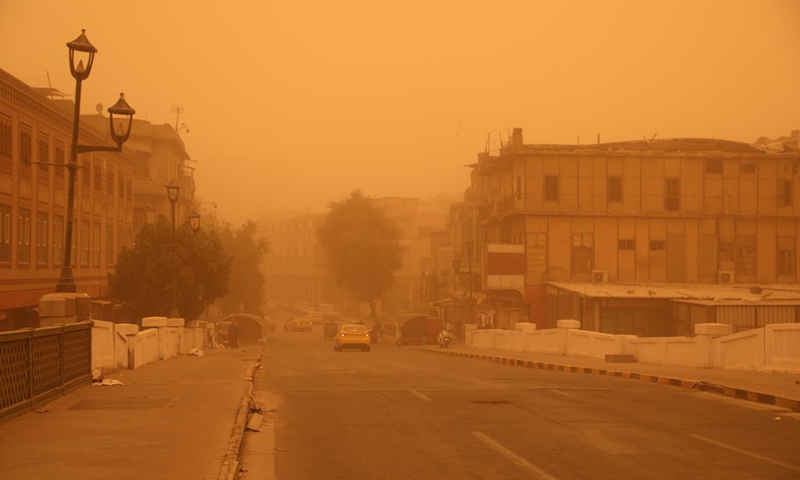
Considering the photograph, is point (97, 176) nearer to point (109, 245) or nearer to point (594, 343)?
point (109, 245)

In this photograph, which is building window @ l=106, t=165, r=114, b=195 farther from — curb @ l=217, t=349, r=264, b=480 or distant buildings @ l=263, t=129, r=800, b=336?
curb @ l=217, t=349, r=264, b=480

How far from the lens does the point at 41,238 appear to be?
38.9 meters

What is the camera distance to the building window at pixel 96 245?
48.9m

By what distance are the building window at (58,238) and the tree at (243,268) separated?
3928 cm

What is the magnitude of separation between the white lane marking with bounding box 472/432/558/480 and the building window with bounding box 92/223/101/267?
4081cm

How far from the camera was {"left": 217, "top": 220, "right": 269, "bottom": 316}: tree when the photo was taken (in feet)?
271

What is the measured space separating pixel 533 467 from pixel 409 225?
106163mm

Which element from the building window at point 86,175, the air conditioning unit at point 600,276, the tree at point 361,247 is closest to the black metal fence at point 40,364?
the building window at point 86,175

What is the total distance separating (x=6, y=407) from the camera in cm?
1165

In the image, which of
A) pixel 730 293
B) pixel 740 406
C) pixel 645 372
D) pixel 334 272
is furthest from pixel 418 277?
pixel 740 406

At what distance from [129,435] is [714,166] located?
51.1 meters

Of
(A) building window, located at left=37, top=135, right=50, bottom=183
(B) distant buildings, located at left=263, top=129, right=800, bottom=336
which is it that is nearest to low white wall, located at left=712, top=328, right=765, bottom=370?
(A) building window, located at left=37, top=135, right=50, bottom=183

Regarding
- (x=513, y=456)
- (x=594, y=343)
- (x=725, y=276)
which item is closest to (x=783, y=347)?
(x=594, y=343)

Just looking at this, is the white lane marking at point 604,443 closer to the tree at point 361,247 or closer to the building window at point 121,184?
the building window at point 121,184
